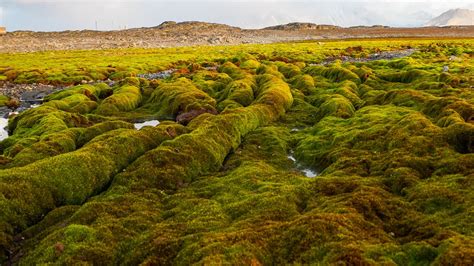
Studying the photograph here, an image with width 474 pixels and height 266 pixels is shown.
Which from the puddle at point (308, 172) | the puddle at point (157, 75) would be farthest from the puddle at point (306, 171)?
the puddle at point (157, 75)

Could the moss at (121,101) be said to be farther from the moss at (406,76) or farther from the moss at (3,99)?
the moss at (406,76)

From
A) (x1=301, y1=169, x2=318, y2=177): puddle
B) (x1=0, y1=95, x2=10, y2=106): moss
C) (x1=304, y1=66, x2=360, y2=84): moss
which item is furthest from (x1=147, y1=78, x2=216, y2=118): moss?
(x1=304, y1=66, x2=360, y2=84): moss

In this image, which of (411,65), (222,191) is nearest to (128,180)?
(222,191)

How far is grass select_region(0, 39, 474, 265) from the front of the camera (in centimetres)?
1253

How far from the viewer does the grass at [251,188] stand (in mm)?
12531

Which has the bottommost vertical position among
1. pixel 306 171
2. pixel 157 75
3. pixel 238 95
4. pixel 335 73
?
pixel 157 75

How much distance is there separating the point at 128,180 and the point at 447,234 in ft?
40.0

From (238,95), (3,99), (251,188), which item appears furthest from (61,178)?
(3,99)

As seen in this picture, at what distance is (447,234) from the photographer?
484 inches

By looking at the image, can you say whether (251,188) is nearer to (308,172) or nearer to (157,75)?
(308,172)

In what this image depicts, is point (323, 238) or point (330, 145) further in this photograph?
point (330, 145)

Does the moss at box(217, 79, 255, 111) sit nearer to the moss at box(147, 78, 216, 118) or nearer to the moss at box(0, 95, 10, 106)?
the moss at box(147, 78, 216, 118)

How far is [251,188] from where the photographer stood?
1817 cm

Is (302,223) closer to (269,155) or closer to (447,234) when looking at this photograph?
(447,234)
